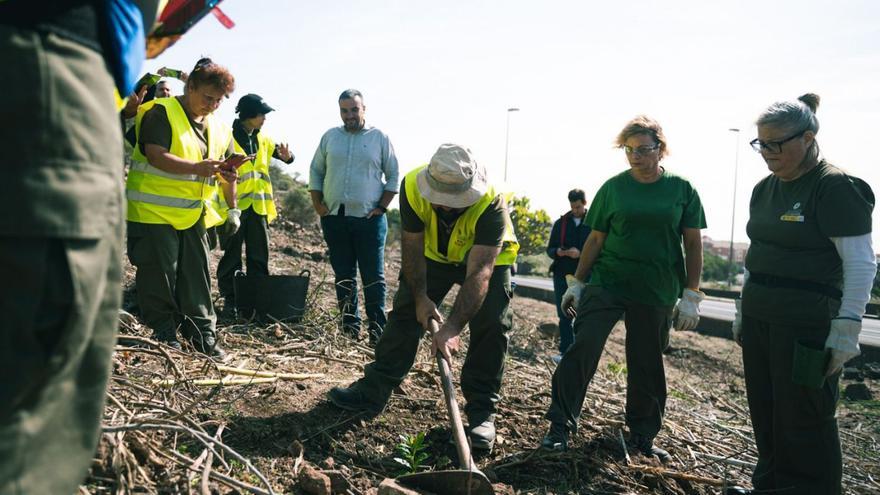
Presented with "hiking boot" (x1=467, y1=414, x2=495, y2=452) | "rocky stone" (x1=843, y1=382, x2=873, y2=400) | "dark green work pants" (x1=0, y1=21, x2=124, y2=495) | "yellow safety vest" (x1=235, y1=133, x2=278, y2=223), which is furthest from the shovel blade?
"rocky stone" (x1=843, y1=382, x2=873, y2=400)

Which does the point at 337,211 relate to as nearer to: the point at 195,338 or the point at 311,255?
the point at 195,338

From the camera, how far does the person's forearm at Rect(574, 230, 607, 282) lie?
4.40m

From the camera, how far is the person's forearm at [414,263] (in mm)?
3902

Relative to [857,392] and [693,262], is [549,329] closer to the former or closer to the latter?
[857,392]

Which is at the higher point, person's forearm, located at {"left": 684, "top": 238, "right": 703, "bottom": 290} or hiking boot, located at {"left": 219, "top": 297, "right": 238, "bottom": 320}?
person's forearm, located at {"left": 684, "top": 238, "right": 703, "bottom": 290}

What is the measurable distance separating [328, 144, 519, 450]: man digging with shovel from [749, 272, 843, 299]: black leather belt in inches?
50.9

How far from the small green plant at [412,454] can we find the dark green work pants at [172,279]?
64.6 inches

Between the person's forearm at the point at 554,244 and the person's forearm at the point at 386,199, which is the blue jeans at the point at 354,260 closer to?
the person's forearm at the point at 386,199

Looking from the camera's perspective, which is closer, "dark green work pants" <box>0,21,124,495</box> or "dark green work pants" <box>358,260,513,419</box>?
"dark green work pants" <box>0,21,124,495</box>

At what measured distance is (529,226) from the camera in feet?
71.2

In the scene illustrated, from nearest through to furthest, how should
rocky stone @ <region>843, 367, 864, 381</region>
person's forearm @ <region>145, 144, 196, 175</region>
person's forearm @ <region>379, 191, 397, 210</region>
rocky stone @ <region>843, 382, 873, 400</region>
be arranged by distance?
person's forearm @ <region>145, 144, 196, 175</region>, person's forearm @ <region>379, 191, 397, 210</region>, rocky stone @ <region>843, 382, 873, 400</region>, rocky stone @ <region>843, 367, 864, 381</region>

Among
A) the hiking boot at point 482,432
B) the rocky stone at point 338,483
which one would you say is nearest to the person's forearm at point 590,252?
the hiking boot at point 482,432

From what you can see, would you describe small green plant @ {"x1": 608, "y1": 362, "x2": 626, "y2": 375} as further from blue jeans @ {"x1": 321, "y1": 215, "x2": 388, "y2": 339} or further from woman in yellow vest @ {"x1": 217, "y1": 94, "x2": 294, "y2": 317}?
woman in yellow vest @ {"x1": 217, "y1": 94, "x2": 294, "y2": 317}

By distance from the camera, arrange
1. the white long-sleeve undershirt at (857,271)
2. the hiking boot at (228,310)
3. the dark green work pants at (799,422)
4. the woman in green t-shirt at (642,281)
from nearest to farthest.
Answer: the white long-sleeve undershirt at (857,271)
the dark green work pants at (799,422)
the woman in green t-shirt at (642,281)
the hiking boot at (228,310)
